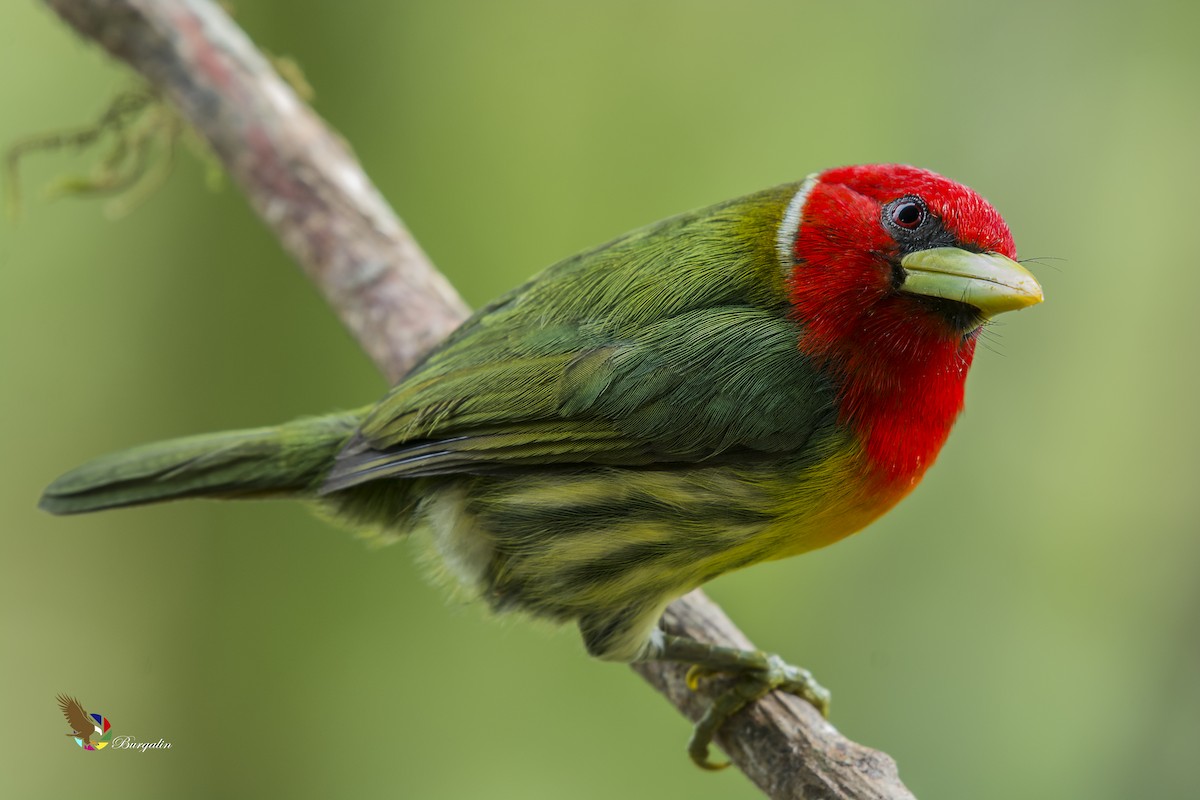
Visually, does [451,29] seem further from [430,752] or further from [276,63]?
[430,752]

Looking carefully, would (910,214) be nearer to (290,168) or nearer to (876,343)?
(876,343)

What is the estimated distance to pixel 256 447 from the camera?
2467mm

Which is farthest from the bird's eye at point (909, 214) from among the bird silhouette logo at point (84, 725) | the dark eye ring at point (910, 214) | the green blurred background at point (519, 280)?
the bird silhouette logo at point (84, 725)

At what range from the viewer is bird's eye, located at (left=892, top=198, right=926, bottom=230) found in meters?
2.07

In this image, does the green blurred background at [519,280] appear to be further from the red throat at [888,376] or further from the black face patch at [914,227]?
the black face patch at [914,227]

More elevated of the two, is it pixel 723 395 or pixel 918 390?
pixel 723 395

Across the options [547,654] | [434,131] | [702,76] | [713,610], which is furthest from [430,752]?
[702,76]

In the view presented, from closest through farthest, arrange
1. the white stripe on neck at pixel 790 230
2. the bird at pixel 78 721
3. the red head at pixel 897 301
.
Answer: the red head at pixel 897 301 → the white stripe on neck at pixel 790 230 → the bird at pixel 78 721

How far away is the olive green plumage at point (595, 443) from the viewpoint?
82.0 inches

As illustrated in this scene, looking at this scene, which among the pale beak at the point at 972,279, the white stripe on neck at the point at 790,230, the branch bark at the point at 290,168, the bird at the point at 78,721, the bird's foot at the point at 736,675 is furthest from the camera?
the branch bark at the point at 290,168

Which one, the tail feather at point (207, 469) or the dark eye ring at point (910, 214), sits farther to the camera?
the tail feather at point (207, 469)

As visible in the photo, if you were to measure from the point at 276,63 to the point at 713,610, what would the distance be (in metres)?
2.04

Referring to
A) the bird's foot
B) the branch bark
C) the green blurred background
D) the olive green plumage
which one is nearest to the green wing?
the olive green plumage

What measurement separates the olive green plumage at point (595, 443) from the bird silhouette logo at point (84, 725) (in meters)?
0.69
